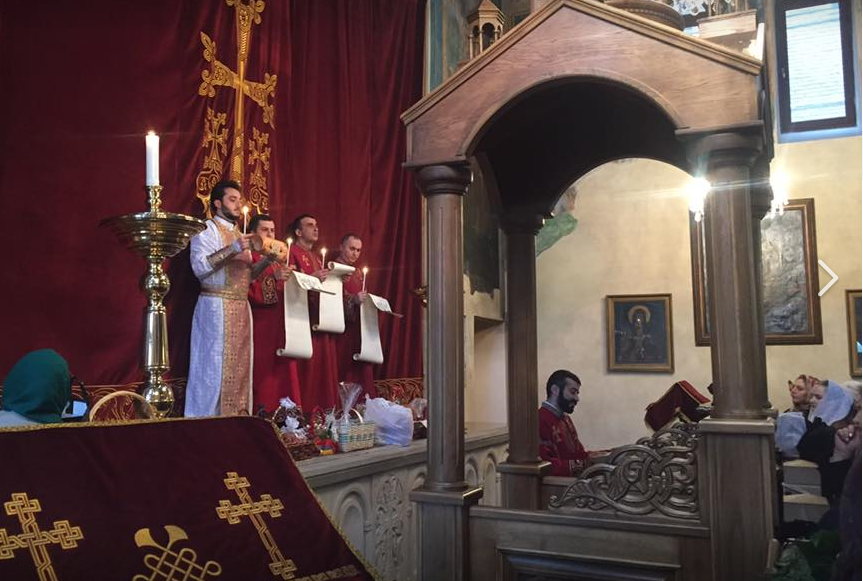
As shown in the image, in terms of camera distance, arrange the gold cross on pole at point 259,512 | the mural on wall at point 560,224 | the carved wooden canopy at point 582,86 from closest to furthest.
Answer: the gold cross on pole at point 259,512, the carved wooden canopy at point 582,86, the mural on wall at point 560,224

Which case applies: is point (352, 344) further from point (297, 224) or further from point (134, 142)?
point (134, 142)

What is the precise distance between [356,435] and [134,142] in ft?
8.41

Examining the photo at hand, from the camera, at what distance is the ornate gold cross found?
551 centimetres

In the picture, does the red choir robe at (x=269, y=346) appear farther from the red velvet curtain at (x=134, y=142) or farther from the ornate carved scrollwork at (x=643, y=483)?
the ornate carved scrollwork at (x=643, y=483)

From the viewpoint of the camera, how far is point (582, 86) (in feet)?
10.5

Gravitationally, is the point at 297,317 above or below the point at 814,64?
below

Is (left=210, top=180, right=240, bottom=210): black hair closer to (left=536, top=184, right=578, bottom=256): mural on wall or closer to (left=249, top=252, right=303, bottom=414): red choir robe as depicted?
(left=249, top=252, right=303, bottom=414): red choir robe

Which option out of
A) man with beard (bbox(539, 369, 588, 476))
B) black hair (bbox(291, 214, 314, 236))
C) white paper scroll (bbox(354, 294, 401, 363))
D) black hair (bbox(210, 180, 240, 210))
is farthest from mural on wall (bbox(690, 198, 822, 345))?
black hair (bbox(210, 180, 240, 210))

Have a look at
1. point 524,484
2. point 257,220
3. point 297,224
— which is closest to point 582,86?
point 524,484

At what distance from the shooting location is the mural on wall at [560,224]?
37.1 feet

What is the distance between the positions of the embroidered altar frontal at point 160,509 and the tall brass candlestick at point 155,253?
776 mm

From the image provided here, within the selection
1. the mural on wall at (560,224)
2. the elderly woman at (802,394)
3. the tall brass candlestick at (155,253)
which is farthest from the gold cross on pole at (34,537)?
the mural on wall at (560,224)

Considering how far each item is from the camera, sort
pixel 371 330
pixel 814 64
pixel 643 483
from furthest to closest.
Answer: pixel 814 64, pixel 371 330, pixel 643 483

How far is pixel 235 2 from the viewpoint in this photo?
19.2 feet
